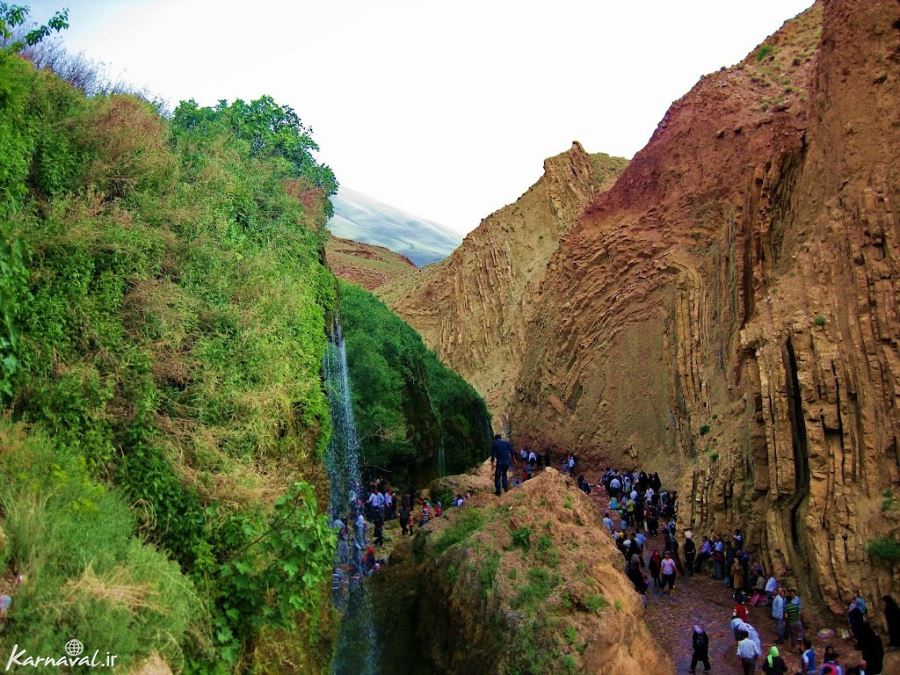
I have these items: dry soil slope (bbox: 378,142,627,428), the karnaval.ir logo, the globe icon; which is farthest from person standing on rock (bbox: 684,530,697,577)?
dry soil slope (bbox: 378,142,627,428)

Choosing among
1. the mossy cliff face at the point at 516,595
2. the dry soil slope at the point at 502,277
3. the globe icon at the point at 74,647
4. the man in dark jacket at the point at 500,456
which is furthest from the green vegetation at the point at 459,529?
the dry soil slope at the point at 502,277

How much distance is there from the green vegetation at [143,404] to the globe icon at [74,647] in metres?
0.07

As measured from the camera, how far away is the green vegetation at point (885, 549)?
14676mm

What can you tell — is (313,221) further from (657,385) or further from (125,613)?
(657,385)

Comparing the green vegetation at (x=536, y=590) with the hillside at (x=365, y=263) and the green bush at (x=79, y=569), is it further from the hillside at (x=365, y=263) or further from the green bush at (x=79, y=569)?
the hillside at (x=365, y=263)

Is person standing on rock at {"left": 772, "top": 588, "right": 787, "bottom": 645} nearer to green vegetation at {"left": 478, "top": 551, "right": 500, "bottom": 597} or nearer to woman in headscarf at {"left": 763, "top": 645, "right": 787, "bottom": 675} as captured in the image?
woman in headscarf at {"left": 763, "top": 645, "right": 787, "bottom": 675}

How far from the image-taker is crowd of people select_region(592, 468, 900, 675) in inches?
525

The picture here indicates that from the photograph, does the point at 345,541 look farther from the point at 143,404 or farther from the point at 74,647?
the point at 74,647

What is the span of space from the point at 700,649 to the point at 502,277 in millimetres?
33091

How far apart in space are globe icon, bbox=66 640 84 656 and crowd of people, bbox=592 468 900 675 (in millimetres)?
10170

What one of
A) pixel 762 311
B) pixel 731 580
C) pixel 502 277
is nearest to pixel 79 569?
pixel 731 580

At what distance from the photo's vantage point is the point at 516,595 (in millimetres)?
12602

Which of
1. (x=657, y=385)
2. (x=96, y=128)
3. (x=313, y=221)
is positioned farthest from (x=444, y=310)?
(x=96, y=128)

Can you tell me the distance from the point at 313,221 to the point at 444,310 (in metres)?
30.6
